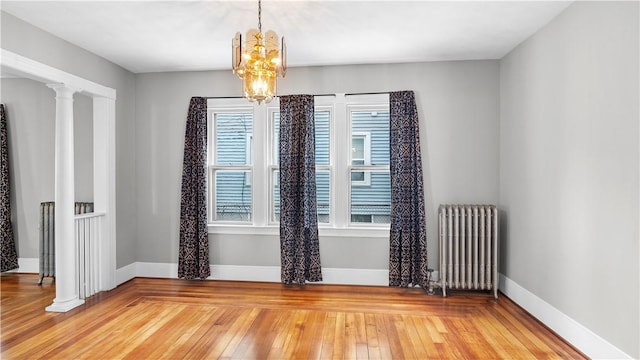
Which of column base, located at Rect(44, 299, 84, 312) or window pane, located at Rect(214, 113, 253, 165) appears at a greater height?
window pane, located at Rect(214, 113, 253, 165)

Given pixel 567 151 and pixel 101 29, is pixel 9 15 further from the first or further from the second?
pixel 567 151

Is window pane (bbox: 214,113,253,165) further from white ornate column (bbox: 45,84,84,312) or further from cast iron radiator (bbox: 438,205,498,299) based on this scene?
cast iron radiator (bbox: 438,205,498,299)

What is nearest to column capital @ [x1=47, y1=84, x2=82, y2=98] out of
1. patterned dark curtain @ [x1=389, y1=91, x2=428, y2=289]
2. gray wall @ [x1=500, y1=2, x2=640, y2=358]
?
patterned dark curtain @ [x1=389, y1=91, x2=428, y2=289]

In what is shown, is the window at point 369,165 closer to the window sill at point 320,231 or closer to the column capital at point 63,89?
the window sill at point 320,231

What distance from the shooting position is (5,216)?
480cm

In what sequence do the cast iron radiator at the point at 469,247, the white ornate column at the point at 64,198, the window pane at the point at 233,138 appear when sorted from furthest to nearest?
the window pane at the point at 233,138 < the cast iron radiator at the point at 469,247 < the white ornate column at the point at 64,198

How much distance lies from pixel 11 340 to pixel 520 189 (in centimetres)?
480

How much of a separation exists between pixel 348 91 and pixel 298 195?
55.9 inches

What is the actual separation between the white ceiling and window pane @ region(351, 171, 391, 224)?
4.66 ft

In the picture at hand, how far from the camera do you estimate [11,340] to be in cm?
288

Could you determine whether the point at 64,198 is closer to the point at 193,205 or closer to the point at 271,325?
the point at 193,205

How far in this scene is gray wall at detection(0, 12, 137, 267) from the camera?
11.3ft

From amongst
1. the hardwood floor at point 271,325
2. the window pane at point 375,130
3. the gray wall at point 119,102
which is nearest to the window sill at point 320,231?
the hardwood floor at point 271,325

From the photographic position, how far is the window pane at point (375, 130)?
14.4 feet
